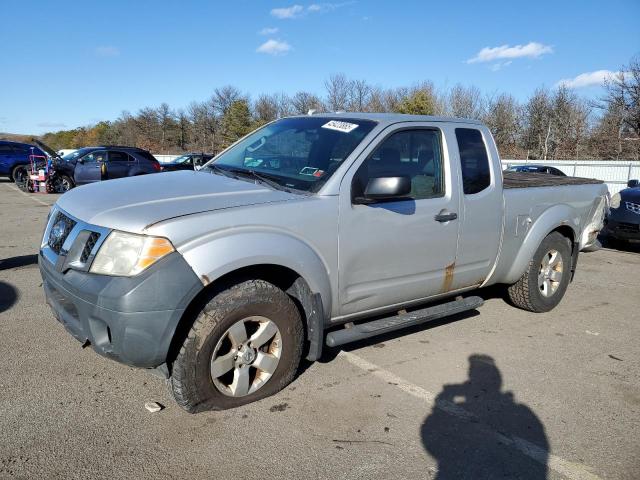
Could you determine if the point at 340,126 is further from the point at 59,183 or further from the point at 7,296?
the point at 59,183

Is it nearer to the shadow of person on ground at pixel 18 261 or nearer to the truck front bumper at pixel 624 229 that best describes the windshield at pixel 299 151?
the shadow of person on ground at pixel 18 261

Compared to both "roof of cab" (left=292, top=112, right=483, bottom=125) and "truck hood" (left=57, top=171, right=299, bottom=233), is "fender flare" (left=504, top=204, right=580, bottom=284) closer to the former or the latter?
"roof of cab" (left=292, top=112, right=483, bottom=125)

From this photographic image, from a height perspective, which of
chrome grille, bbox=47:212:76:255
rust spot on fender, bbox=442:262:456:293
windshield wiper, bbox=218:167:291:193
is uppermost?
windshield wiper, bbox=218:167:291:193

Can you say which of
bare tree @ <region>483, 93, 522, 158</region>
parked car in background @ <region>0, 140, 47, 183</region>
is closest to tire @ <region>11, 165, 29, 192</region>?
parked car in background @ <region>0, 140, 47, 183</region>

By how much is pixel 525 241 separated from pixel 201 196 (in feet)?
10.6

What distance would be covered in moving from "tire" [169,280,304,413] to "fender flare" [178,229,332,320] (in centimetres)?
18

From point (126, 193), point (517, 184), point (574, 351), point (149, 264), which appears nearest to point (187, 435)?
point (149, 264)

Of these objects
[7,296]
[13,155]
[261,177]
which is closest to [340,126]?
[261,177]

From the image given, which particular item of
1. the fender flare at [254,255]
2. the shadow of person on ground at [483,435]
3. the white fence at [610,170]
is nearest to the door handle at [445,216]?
the fender flare at [254,255]

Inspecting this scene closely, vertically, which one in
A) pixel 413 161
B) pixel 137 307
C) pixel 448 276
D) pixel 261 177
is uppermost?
pixel 413 161

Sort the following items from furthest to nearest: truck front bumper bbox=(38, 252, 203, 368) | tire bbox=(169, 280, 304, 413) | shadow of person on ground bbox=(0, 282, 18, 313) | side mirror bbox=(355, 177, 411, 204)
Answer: shadow of person on ground bbox=(0, 282, 18, 313) → side mirror bbox=(355, 177, 411, 204) → tire bbox=(169, 280, 304, 413) → truck front bumper bbox=(38, 252, 203, 368)

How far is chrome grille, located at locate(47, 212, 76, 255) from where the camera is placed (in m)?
3.02

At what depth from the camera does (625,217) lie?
8961 mm

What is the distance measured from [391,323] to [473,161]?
1640mm
